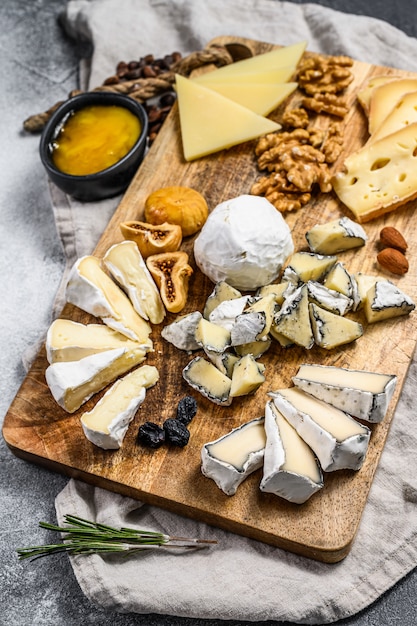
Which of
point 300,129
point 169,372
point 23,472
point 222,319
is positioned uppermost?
point 300,129

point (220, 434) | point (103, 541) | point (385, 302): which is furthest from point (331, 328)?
point (103, 541)

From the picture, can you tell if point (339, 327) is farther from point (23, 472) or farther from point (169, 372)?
point (23, 472)

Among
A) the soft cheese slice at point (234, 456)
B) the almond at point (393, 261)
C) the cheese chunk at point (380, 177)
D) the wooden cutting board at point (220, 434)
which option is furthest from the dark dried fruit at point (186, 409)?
the cheese chunk at point (380, 177)

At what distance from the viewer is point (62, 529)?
2086 millimetres

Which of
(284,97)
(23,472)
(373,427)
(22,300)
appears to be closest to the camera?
(373,427)

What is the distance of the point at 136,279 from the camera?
245cm

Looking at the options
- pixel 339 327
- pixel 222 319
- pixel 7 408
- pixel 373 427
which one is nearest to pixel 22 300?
pixel 7 408

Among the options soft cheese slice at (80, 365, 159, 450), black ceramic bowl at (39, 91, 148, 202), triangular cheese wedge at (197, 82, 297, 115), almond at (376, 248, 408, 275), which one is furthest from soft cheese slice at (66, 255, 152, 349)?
triangular cheese wedge at (197, 82, 297, 115)

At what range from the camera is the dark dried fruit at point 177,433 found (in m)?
2.18

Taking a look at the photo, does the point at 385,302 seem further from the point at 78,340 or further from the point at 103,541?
the point at 103,541

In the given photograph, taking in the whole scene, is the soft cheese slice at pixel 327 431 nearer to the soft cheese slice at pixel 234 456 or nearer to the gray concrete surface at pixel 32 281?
the soft cheese slice at pixel 234 456

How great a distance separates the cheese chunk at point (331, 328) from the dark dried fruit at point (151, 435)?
56 centimetres

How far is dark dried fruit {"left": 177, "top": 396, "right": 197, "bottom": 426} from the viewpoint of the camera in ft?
7.31

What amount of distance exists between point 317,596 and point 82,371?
919 millimetres
